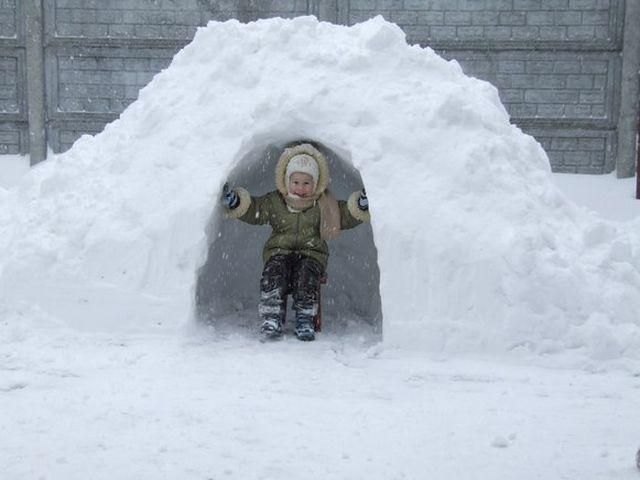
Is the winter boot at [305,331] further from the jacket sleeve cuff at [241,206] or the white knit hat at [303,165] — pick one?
the white knit hat at [303,165]

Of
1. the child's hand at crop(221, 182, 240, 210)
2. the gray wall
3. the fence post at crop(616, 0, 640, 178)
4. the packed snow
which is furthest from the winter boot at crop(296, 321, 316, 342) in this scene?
the fence post at crop(616, 0, 640, 178)

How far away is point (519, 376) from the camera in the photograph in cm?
358

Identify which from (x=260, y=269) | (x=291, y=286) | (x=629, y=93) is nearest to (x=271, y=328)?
(x=291, y=286)

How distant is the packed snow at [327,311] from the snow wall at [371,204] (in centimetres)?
1

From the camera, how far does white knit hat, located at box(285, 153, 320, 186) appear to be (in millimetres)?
4582

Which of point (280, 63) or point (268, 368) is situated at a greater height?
point (280, 63)

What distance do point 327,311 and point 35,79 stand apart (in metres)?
6.05

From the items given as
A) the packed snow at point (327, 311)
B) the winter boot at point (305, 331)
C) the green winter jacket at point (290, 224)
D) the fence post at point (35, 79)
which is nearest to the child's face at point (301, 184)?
the green winter jacket at point (290, 224)

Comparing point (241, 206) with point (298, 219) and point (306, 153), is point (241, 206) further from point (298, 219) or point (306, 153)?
point (306, 153)

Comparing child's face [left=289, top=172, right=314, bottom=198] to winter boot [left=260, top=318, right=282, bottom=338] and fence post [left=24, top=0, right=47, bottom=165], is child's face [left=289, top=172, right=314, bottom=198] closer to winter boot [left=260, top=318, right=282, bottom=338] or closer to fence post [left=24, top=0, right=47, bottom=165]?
winter boot [left=260, top=318, right=282, bottom=338]

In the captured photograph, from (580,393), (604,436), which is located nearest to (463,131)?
(580,393)

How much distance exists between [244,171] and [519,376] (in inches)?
85.8

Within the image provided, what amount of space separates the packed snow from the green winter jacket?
0.88 ft

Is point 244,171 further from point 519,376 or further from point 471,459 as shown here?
point 471,459
